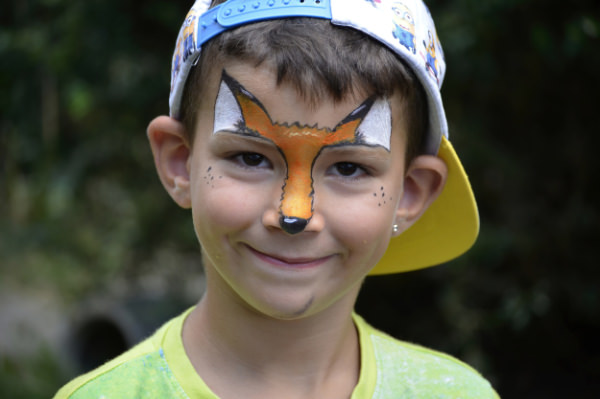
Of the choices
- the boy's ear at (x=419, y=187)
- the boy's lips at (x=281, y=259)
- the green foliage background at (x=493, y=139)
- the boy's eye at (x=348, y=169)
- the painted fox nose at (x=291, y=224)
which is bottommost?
the green foliage background at (x=493, y=139)

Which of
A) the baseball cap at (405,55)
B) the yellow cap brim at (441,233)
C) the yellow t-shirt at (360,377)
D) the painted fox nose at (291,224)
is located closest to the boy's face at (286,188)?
the painted fox nose at (291,224)

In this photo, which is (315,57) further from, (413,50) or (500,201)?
(500,201)

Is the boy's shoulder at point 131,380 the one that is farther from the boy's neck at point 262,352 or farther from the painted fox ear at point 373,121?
the painted fox ear at point 373,121

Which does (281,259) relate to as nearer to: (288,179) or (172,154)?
(288,179)

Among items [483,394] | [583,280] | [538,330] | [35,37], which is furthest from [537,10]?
[35,37]

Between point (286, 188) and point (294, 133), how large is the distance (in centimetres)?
13

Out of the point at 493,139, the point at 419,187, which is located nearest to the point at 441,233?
the point at 419,187

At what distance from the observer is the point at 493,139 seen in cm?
394

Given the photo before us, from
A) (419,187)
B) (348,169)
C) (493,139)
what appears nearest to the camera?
(348,169)

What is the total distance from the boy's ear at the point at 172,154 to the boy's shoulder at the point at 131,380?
1.38 feet

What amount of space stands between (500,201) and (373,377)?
88.4 inches

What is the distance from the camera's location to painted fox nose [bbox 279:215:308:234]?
1594 millimetres

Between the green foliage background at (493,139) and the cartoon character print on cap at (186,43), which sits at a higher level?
the cartoon character print on cap at (186,43)

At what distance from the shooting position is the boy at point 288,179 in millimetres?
1625
